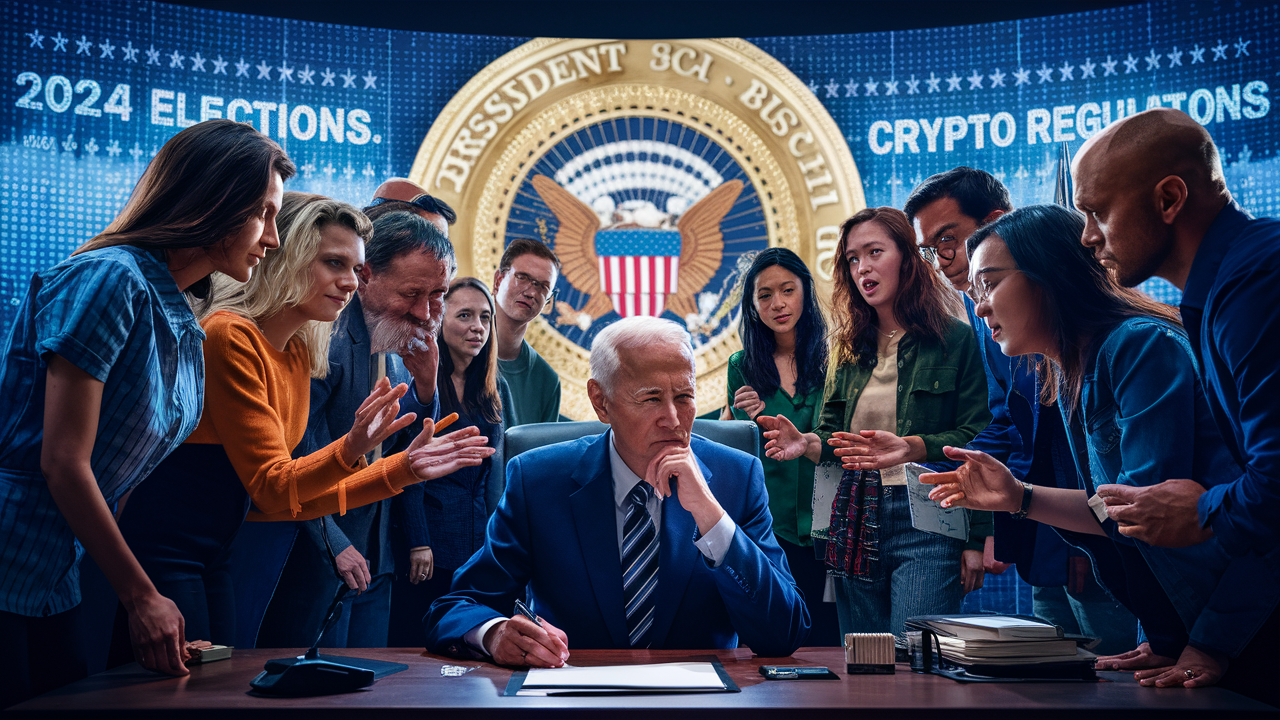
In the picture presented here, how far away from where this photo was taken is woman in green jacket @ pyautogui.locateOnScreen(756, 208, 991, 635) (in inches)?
117

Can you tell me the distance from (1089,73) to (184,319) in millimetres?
3659

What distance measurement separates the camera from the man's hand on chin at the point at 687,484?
2.00 meters

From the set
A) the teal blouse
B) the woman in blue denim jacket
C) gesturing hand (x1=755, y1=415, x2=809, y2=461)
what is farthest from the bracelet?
the teal blouse

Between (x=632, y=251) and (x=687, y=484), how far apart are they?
7.95 feet

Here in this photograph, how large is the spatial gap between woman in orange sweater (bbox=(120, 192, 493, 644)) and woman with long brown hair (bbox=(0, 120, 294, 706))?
0.23 m

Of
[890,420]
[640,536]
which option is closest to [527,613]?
[640,536]

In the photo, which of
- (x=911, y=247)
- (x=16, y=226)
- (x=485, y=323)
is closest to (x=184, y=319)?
(x=485, y=323)

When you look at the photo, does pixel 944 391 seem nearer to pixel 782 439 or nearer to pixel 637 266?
pixel 782 439

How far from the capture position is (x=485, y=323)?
11.3 ft

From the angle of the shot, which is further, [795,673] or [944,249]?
[944,249]

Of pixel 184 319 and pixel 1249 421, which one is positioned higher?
pixel 184 319

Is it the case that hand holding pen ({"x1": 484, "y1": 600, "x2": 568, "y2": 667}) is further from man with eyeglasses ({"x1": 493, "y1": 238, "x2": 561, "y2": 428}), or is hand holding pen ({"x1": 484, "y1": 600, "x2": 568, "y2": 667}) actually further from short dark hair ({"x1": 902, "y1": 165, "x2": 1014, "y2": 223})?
short dark hair ({"x1": 902, "y1": 165, "x2": 1014, "y2": 223})

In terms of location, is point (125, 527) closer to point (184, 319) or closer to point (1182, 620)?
point (184, 319)

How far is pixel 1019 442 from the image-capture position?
2.90 m
